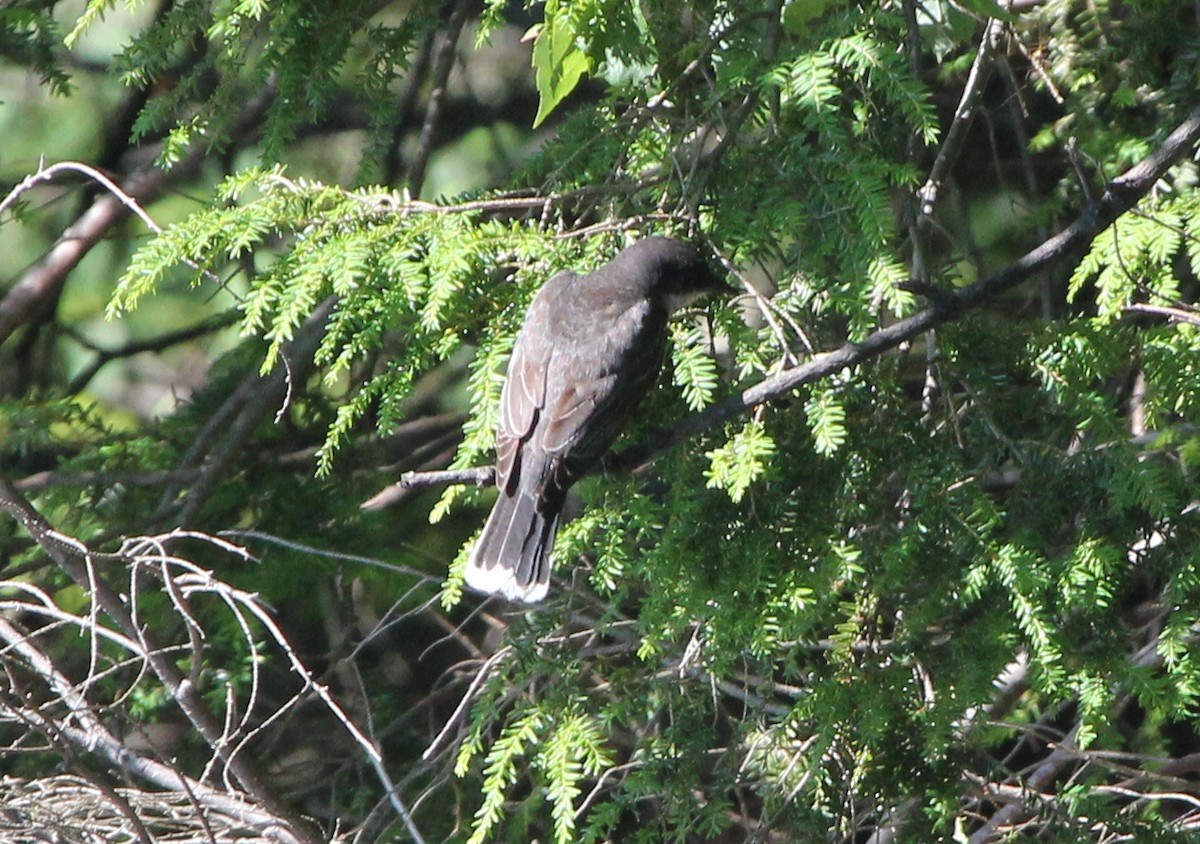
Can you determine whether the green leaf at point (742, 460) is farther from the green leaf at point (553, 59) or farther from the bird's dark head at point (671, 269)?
the green leaf at point (553, 59)

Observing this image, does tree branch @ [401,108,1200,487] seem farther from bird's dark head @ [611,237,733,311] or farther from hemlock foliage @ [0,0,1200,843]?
bird's dark head @ [611,237,733,311]

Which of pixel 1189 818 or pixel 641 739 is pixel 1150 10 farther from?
pixel 641 739

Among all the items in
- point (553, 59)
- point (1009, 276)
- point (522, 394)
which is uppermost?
point (553, 59)

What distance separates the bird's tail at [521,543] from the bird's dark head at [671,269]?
0.68 meters

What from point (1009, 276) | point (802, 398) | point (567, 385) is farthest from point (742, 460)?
point (567, 385)

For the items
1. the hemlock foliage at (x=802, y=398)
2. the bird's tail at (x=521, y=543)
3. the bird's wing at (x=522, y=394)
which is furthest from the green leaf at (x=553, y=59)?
the bird's tail at (x=521, y=543)

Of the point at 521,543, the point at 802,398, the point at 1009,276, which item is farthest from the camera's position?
the point at 521,543

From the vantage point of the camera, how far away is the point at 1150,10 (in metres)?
3.71

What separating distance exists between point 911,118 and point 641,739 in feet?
7.02

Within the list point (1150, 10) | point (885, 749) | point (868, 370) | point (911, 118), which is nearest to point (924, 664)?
point (885, 749)

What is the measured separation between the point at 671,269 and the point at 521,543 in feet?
2.88

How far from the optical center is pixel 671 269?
3.54 meters

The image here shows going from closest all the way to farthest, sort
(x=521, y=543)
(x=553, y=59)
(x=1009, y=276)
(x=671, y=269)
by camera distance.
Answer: (x=553, y=59) < (x=1009, y=276) < (x=671, y=269) < (x=521, y=543)

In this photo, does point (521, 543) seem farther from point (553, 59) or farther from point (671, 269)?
point (553, 59)
